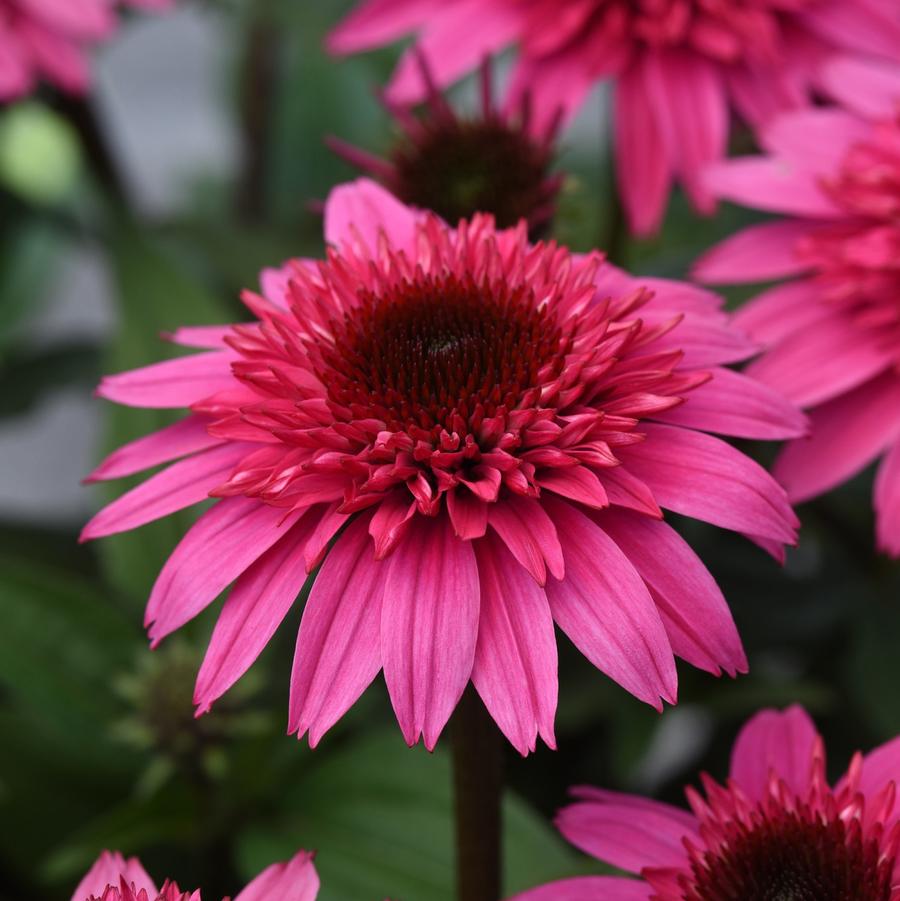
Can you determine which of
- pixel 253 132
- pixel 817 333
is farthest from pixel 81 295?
pixel 817 333

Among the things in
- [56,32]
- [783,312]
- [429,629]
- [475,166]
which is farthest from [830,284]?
[56,32]

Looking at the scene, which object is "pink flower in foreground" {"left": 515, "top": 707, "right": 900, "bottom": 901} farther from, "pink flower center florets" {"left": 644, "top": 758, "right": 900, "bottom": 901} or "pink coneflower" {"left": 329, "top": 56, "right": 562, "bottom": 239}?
"pink coneflower" {"left": 329, "top": 56, "right": 562, "bottom": 239}

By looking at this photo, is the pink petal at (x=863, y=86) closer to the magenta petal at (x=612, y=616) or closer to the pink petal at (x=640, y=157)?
the pink petal at (x=640, y=157)

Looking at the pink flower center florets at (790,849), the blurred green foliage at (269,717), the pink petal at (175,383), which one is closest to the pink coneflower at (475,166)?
the blurred green foliage at (269,717)

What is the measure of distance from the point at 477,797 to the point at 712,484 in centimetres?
10

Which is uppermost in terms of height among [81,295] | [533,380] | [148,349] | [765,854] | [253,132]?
[81,295]

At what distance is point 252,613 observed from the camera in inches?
12.7

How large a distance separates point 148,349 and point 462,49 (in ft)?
0.65

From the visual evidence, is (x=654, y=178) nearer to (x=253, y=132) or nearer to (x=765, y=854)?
(x=765, y=854)

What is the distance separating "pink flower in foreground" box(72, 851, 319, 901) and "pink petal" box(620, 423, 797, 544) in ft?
0.39

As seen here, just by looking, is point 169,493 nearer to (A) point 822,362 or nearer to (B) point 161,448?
(B) point 161,448

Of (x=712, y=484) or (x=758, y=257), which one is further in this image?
(x=758, y=257)

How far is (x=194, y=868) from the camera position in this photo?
54 centimetres

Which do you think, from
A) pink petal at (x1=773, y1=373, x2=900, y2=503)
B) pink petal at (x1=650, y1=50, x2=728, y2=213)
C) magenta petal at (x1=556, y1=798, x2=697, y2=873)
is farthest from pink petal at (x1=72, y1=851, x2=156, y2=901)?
pink petal at (x1=650, y1=50, x2=728, y2=213)
